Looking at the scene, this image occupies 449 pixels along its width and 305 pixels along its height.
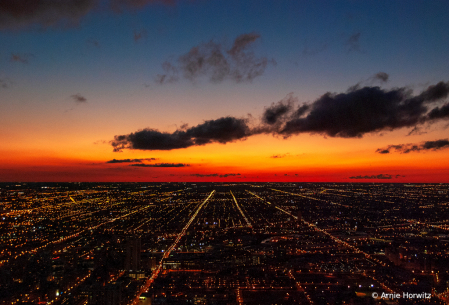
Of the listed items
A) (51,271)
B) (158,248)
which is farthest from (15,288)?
(158,248)

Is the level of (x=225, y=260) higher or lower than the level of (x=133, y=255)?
lower

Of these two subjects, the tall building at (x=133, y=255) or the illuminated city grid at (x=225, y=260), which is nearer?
the illuminated city grid at (x=225, y=260)

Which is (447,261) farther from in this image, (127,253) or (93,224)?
(93,224)

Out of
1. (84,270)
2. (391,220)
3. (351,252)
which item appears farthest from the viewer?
(391,220)

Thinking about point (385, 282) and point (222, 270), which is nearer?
point (385, 282)

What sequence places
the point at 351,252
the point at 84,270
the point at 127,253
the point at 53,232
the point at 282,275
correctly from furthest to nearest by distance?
1. the point at 53,232
2. the point at 351,252
3. the point at 127,253
4. the point at 84,270
5. the point at 282,275

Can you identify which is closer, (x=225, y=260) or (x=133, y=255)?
(x=133, y=255)

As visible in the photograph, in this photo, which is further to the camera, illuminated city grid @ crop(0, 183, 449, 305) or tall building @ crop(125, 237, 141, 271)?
tall building @ crop(125, 237, 141, 271)
